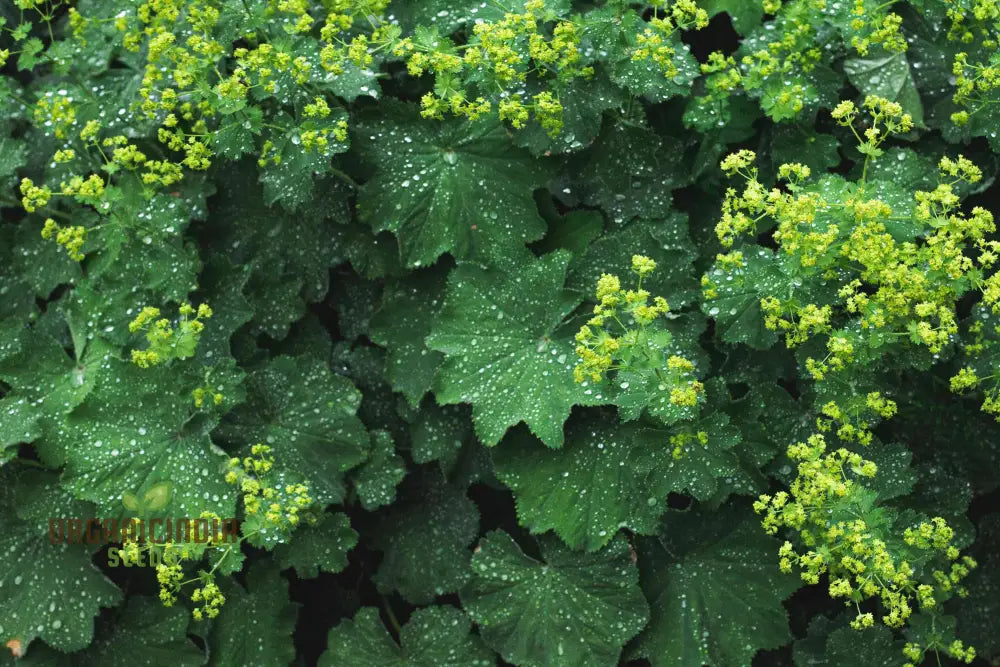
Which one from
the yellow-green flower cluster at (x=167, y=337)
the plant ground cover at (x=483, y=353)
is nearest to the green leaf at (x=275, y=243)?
the plant ground cover at (x=483, y=353)

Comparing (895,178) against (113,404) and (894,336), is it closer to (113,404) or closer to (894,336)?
(894,336)

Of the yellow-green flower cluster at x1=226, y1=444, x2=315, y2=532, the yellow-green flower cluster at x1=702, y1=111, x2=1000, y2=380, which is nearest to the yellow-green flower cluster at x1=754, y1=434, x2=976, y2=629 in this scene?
the yellow-green flower cluster at x1=702, y1=111, x2=1000, y2=380

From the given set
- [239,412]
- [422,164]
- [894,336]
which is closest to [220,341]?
[239,412]

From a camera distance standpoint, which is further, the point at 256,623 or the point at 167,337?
the point at 256,623

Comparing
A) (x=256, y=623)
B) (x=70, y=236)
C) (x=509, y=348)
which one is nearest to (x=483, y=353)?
(x=509, y=348)

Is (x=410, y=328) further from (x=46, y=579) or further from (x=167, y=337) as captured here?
(x=46, y=579)

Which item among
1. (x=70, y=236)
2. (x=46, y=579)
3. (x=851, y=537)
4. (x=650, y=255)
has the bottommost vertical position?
(x=46, y=579)

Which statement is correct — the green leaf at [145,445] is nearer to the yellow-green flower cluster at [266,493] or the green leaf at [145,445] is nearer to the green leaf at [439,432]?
the yellow-green flower cluster at [266,493]

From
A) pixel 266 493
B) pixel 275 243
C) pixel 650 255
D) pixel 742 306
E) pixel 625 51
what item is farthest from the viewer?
pixel 275 243
